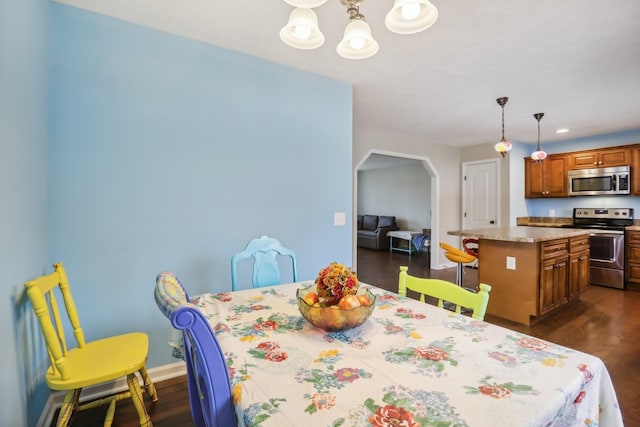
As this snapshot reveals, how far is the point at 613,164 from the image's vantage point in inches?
182

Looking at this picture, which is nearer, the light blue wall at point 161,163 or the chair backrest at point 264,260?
the light blue wall at point 161,163

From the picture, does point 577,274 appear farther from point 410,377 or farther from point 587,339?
point 410,377

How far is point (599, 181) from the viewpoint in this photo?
471 cm

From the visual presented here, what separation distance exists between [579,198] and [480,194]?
1.53 meters

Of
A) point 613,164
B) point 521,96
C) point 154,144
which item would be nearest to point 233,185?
point 154,144

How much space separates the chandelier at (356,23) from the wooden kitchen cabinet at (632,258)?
512 cm

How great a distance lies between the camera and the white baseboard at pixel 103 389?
5.40 feet

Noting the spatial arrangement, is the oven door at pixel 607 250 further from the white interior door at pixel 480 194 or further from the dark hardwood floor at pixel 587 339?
the white interior door at pixel 480 194

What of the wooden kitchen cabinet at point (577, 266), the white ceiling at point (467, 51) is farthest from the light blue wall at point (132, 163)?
the wooden kitchen cabinet at point (577, 266)

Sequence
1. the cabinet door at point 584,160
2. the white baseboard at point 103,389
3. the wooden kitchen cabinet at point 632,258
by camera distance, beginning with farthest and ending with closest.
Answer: the cabinet door at point 584,160, the wooden kitchen cabinet at point 632,258, the white baseboard at point 103,389

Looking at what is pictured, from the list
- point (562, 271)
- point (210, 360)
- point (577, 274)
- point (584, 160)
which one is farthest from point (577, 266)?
point (210, 360)

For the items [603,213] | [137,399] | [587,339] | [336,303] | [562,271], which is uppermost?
[603,213]

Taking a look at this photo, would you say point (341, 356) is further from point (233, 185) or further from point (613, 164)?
point (613, 164)

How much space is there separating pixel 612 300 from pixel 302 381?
A: 15.9 feet
